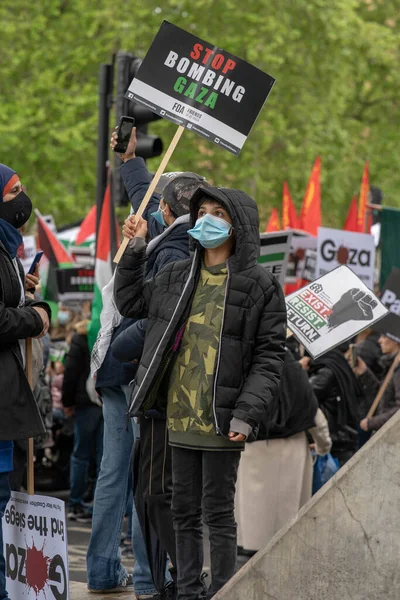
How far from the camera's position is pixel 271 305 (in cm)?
586

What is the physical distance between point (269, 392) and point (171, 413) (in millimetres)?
469

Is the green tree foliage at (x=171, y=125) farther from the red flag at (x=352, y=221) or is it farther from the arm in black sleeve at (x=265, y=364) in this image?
the arm in black sleeve at (x=265, y=364)

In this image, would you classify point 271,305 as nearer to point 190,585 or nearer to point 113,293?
point 113,293

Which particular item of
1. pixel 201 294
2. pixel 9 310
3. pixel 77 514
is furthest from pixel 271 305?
pixel 77 514

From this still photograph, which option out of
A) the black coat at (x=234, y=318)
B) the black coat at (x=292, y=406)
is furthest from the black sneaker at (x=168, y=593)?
the black coat at (x=292, y=406)

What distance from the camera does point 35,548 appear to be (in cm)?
589

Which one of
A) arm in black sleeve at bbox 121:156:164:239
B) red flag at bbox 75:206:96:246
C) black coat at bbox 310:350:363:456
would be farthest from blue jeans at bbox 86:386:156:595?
red flag at bbox 75:206:96:246

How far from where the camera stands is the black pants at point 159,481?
20.2 ft

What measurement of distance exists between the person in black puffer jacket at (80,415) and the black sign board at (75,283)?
1.21m

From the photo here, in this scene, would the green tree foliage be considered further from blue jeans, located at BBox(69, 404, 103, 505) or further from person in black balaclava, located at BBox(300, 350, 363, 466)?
person in black balaclava, located at BBox(300, 350, 363, 466)

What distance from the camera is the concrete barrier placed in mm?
5230

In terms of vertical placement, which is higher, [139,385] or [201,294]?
[201,294]

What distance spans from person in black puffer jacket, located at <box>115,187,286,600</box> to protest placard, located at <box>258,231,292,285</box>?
325 cm

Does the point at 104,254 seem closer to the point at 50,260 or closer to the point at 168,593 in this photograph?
the point at 50,260
